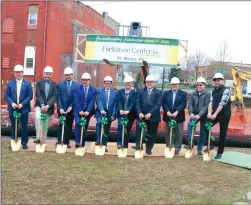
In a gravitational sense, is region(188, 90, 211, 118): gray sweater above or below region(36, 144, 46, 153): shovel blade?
above

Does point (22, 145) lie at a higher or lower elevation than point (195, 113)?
lower

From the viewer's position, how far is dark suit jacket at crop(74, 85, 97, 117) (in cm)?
825

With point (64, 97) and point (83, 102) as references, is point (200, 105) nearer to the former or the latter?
point (83, 102)

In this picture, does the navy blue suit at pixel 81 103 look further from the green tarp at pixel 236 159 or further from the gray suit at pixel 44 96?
the green tarp at pixel 236 159

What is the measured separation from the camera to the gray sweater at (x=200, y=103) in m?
8.27

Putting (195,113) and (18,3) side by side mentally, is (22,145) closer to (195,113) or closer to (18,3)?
(195,113)

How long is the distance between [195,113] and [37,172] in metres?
3.81

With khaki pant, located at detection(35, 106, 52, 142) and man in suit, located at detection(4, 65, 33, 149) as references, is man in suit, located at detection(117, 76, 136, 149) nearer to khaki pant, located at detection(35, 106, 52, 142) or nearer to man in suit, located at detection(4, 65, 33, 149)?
khaki pant, located at detection(35, 106, 52, 142)

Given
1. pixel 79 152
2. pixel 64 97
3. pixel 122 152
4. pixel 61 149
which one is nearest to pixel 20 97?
pixel 64 97

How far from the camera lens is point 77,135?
8305mm

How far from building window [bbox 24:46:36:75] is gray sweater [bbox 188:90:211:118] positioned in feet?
72.3

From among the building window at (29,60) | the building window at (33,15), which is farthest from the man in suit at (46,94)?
the building window at (33,15)

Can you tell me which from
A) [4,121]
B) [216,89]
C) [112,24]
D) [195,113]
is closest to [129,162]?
[195,113]

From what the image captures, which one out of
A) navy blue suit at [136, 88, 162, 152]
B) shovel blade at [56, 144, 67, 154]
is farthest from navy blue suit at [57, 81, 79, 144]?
navy blue suit at [136, 88, 162, 152]
